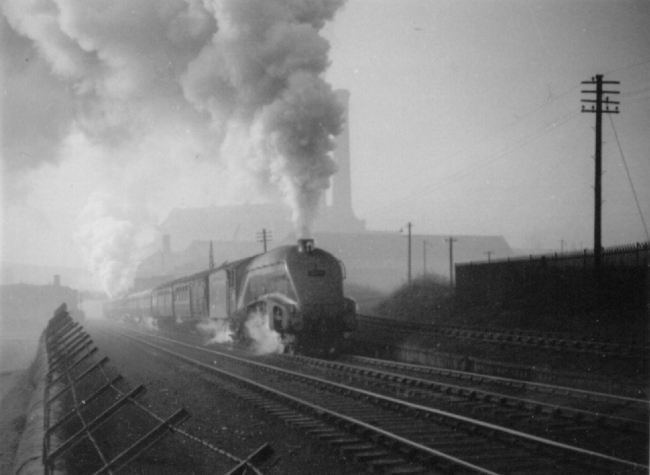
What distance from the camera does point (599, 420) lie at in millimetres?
8164

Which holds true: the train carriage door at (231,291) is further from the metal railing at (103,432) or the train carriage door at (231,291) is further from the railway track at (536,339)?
the metal railing at (103,432)

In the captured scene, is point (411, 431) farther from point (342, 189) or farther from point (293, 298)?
point (342, 189)

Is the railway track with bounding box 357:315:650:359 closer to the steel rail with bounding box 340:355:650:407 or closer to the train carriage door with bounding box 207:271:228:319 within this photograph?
the steel rail with bounding box 340:355:650:407

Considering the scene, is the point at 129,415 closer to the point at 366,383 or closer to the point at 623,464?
the point at 366,383

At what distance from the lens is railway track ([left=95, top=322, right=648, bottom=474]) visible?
645 cm

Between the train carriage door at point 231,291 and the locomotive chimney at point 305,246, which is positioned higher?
the locomotive chimney at point 305,246

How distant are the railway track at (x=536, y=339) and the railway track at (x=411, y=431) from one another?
4.89 meters

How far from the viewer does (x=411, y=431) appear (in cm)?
802

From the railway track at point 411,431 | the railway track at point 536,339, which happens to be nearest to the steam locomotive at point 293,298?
the railway track at point 411,431

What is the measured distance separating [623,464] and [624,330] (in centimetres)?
1254

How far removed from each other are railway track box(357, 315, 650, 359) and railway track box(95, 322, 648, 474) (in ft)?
16.1

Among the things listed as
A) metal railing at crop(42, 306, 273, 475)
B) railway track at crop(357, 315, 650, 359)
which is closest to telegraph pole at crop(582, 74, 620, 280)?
railway track at crop(357, 315, 650, 359)

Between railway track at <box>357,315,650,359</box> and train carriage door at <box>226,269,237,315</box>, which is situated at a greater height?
train carriage door at <box>226,269,237,315</box>

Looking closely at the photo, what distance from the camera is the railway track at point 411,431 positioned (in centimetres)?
645
